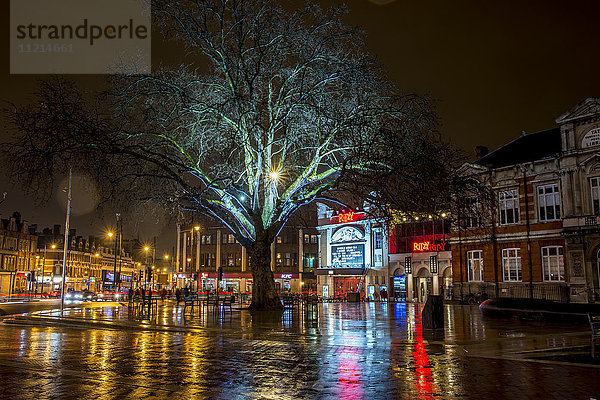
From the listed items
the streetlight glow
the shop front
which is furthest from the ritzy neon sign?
A: the shop front

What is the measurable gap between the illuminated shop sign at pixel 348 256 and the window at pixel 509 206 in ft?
56.4

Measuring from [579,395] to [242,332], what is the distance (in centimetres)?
1097

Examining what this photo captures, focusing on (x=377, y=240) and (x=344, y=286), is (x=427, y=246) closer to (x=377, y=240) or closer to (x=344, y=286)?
(x=377, y=240)

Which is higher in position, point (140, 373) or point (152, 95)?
point (152, 95)

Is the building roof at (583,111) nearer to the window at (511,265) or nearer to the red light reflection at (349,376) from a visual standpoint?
the window at (511,265)

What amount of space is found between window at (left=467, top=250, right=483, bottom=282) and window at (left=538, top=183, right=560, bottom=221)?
6096 millimetres

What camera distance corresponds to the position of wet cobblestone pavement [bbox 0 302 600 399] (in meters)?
7.67

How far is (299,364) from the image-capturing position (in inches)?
404

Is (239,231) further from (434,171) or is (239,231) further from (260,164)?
(434,171)

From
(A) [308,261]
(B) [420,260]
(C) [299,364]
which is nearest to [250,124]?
(C) [299,364]

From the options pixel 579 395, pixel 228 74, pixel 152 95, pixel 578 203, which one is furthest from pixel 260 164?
pixel 578 203

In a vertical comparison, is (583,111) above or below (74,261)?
above

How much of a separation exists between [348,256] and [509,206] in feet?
65.1

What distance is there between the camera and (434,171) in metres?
21.9
